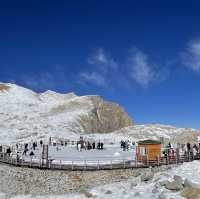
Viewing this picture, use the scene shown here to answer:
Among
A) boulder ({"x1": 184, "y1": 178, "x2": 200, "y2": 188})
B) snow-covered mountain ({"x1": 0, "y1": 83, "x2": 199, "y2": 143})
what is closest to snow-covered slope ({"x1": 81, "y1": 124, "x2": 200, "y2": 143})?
snow-covered mountain ({"x1": 0, "y1": 83, "x2": 199, "y2": 143})

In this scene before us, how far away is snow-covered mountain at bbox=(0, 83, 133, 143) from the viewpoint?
380 feet

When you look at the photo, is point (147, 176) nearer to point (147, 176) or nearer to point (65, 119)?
point (147, 176)

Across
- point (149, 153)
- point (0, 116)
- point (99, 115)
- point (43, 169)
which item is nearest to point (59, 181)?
point (43, 169)

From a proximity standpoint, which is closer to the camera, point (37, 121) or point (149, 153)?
point (149, 153)

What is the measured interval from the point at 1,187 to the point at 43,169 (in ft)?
15.8

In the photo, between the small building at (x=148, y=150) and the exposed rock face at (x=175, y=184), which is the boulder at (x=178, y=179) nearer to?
the exposed rock face at (x=175, y=184)

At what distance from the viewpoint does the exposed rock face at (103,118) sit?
143875 mm

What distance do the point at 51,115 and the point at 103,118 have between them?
23.3 metres

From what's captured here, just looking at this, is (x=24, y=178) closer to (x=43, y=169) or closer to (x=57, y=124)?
(x=43, y=169)

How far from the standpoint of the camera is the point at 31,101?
530ft

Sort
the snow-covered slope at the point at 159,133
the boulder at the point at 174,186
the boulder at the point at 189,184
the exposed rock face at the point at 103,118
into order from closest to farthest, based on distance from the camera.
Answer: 1. the boulder at the point at 189,184
2. the boulder at the point at 174,186
3. the snow-covered slope at the point at 159,133
4. the exposed rock face at the point at 103,118

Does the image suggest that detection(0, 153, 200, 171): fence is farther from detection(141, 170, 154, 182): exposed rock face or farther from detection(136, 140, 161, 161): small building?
detection(141, 170, 154, 182): exposed rock face

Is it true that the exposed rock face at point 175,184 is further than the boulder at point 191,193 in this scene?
Yes

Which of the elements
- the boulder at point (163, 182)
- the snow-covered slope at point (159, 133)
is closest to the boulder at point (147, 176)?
the boulder at point (163, 182)
